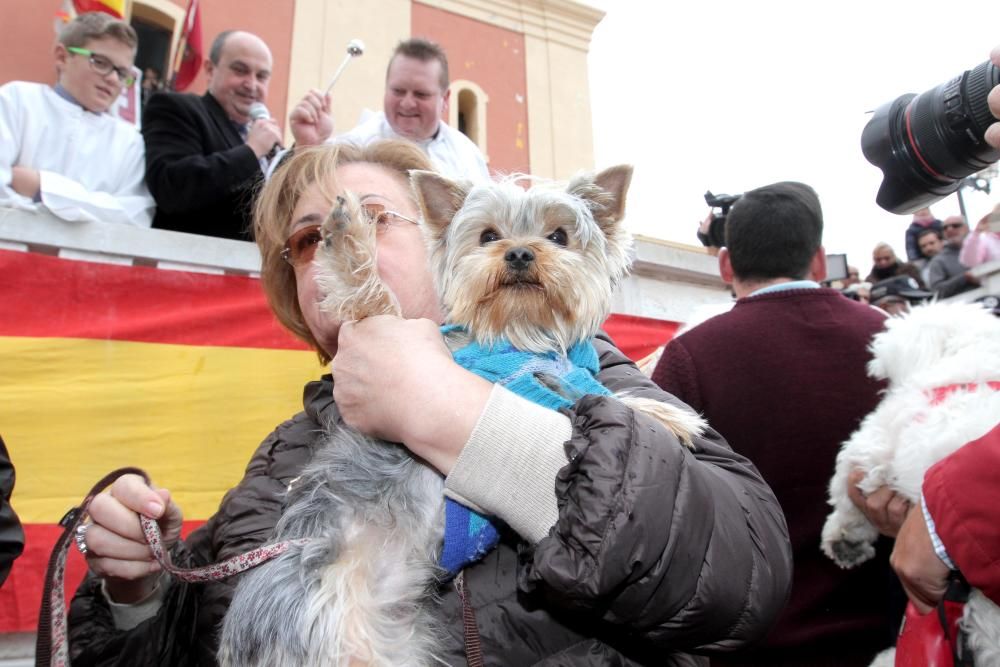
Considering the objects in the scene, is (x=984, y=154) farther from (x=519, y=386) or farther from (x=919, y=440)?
(x=519, y=386)

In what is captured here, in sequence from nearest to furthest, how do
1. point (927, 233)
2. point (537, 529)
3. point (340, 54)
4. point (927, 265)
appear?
point (537, 529), point (927, 265), point (927, 233), point (340, 54)

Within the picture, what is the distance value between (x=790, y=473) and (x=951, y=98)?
4.82 ft

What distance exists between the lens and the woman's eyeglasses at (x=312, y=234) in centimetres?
221

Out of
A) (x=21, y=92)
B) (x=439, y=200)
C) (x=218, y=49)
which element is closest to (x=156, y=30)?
(x=218, y=49)

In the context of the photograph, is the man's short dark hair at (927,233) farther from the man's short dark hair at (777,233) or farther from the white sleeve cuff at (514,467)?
the white sleeve cuff at (514,467)

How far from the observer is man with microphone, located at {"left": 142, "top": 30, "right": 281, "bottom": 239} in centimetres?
453

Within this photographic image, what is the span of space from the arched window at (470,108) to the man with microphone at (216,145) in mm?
12336

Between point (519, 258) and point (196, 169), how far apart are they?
10.6ft

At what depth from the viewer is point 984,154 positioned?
84.1 inches

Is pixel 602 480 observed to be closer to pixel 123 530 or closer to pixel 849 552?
pixel 123 530

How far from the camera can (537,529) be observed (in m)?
1.36

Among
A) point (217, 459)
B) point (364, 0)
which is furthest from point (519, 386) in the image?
point (364, 0)

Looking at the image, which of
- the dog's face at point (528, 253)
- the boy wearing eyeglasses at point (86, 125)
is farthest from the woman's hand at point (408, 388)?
the boy wearing eyeglasses at point (86, 125)

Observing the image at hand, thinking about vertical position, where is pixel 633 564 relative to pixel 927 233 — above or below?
below
